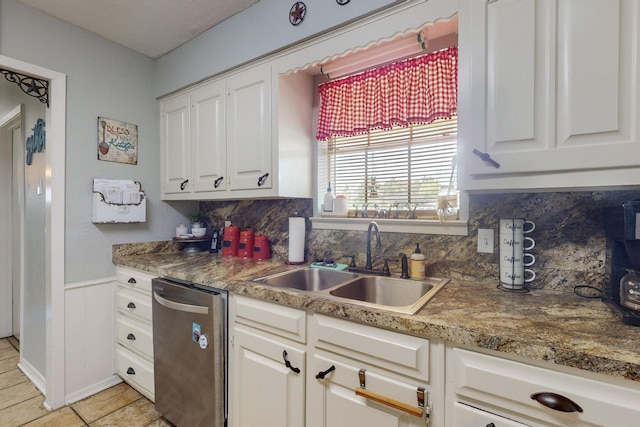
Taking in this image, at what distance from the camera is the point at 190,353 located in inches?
61.6

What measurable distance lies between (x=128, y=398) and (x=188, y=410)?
0.74 m

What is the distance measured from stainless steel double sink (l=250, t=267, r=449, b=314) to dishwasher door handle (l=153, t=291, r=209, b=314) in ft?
0.96

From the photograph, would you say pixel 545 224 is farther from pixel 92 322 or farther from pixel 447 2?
pixel 92 322

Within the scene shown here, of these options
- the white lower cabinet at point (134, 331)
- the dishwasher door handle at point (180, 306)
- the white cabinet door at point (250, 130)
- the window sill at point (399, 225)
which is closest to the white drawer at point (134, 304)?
the white lower cabinet at point (134, 331)

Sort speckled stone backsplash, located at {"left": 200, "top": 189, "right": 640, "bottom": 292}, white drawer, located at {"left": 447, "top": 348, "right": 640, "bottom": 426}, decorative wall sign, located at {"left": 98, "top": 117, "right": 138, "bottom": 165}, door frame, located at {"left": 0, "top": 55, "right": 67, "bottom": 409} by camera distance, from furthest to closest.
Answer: decorative wall sign, located at {"left": 98, "top": 117, "right": 138, "bottom": 165}, door frame, located at {"left": 0, "top": 55, "right": 67, "bottom": 409}, speckled stone backsplash, located at {"left": 200, "top": 189, "right": 640, "bottom": 292}, white drawer, located at {"left": 447, "top": 348, "right": 640, "bottom": 426}

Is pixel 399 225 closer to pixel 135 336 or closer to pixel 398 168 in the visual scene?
pixel 398 168

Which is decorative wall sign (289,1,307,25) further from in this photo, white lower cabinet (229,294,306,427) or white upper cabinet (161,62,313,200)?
white lower cabinet (229,294,306,427)

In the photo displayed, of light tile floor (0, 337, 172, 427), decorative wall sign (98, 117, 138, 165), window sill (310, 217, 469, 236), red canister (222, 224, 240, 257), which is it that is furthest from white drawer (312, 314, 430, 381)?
decorative wall sign (98, 117, 138, 165)

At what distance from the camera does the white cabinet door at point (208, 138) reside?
204 centimetres

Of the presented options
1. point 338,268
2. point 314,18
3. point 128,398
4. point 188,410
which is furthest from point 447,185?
point 128,398

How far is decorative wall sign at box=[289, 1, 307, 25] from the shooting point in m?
1.59

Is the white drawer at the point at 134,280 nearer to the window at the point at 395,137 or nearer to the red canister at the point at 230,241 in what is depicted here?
the red canister at the point at 230,241

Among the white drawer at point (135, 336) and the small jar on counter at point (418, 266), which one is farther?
the white drawer at point (135, 336)

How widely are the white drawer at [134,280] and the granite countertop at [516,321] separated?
689mm
